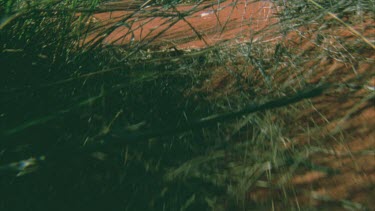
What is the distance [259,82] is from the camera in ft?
3.67

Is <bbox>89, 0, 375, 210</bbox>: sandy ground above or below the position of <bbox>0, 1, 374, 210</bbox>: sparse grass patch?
below

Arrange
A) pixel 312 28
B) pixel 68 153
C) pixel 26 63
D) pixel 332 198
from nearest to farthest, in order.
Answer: pixel 68 153 → pixel 332 198 → pixel 26 63 → pixel 312 28

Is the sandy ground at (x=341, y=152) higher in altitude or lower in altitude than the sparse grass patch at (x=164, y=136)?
lower

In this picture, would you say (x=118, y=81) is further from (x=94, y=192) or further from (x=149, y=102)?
(x=94, y=192)

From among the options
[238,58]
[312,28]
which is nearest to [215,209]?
[238,58]

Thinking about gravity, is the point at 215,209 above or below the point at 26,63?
below

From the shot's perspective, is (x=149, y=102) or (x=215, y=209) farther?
(x=149, y=102)

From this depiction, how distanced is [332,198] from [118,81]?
2.08 feet

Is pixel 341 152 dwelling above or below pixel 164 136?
below

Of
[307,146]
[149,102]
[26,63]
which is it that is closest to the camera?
[307,146]

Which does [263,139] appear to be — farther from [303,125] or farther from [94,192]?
[94,192]

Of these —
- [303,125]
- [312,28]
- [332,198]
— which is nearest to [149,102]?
[303,125]

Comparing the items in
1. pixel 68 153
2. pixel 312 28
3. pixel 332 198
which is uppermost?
pixel 68 153

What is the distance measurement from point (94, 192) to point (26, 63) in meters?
0.38
